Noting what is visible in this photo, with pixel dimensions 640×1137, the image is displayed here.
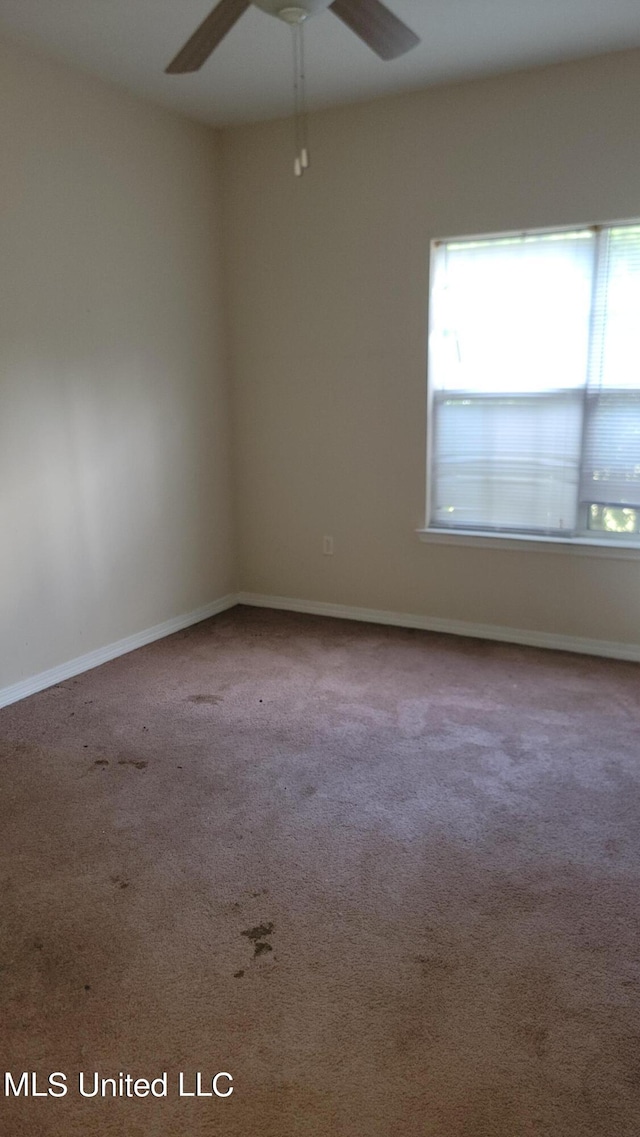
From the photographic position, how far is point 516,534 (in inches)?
159

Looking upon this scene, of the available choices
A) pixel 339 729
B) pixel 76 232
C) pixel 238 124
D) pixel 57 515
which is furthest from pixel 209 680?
pixel 238 124

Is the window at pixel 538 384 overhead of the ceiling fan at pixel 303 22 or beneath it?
beneath

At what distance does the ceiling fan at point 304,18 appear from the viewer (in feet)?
7.09

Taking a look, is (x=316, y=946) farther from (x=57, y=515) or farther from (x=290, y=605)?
(x=290, y=605)

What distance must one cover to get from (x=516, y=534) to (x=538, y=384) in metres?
0.79

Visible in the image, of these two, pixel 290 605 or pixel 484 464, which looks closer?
pixel 484 464

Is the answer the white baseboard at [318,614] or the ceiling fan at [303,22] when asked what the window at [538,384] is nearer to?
the white baseboard at [318,614]

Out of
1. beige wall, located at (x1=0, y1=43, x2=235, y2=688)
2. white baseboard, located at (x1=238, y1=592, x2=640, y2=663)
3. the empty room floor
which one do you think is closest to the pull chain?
beige wall, located at (x1=0, y1=43, x2=235, y2=688)

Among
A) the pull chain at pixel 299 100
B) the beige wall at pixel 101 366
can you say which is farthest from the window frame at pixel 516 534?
the beige wall at pixel 101 366

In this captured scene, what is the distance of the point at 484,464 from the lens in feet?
13.4

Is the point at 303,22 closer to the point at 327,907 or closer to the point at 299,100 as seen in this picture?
the point at 299,100

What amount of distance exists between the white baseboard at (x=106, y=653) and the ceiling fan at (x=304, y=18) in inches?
102

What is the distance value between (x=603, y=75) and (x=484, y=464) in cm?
184

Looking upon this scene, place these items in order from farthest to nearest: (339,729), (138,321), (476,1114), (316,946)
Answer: (138,321), (339,729), (316,946), (476,1114)
